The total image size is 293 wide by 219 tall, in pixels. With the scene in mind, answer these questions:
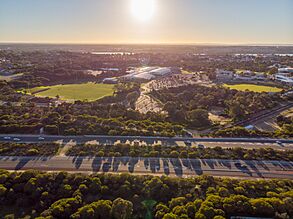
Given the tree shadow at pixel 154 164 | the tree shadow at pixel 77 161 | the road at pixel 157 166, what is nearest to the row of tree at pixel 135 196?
the road at pixel 157 166

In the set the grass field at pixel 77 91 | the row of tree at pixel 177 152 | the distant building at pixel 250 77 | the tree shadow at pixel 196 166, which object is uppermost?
the distant building at pixel 250 77

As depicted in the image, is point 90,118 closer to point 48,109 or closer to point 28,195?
point 48,109

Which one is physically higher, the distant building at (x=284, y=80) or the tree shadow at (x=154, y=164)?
the distant building at (x=284, y=80)

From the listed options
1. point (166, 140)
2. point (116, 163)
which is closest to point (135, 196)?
point (116, 163)

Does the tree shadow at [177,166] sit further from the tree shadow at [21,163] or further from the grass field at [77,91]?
the grass field at [77,91]

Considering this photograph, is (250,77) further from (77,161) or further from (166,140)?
(77,161)

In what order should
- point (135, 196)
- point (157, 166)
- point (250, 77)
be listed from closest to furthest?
1. point (135, 196)
2. point (157, 166)
3. point (250, 77)

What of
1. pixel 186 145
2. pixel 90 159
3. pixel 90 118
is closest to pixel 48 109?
pixel 90 118
